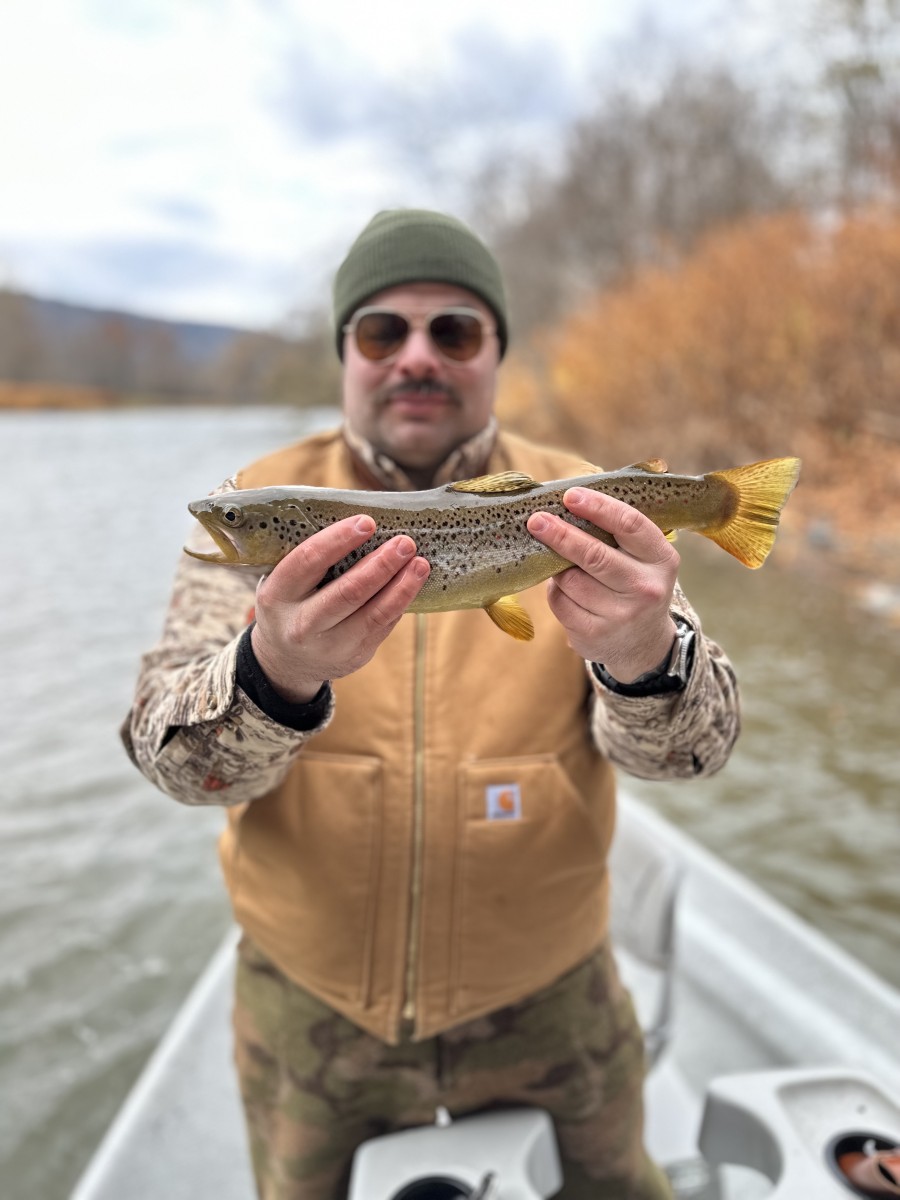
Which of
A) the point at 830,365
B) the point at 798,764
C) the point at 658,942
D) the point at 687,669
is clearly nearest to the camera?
the point at 687,669

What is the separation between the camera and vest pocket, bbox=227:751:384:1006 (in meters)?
2.34

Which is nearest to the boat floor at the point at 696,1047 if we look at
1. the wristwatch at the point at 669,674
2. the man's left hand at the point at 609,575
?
the wristwatch at the point at 669,674

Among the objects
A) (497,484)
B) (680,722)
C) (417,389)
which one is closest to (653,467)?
(497,484)

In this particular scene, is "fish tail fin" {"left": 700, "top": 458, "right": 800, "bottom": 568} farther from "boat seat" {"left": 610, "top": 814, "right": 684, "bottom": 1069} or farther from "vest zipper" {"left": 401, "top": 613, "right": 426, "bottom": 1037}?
"boat seat" {"left": 610, "top": 814, "right": 684, "bottom": 1069}

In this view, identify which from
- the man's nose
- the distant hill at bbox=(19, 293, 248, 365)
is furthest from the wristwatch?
the distant hill at bbox=(19, 293, 248, 365)

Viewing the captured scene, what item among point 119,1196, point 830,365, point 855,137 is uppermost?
point 855,137

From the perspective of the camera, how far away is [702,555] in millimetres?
16188

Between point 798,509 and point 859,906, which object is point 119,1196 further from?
point 798,509

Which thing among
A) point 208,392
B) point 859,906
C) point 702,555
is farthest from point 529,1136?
point 208,392

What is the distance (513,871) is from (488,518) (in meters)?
1.09

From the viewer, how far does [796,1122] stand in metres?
2.65

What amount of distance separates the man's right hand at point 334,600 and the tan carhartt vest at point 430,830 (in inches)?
23.6

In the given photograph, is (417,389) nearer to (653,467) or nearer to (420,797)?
(653,467)

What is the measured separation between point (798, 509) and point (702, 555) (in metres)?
1.94
